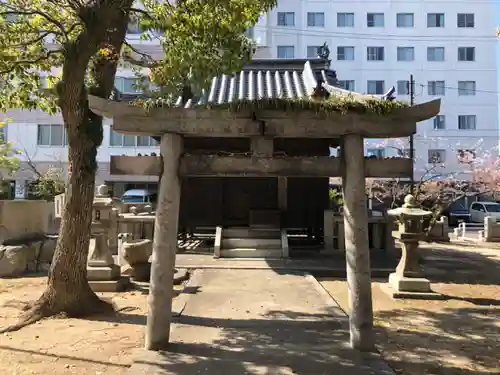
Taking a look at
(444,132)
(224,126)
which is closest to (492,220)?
(444,132)

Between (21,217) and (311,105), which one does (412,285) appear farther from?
(21,217)

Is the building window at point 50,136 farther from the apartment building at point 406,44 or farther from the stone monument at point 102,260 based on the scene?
the stone monument at point 102,260

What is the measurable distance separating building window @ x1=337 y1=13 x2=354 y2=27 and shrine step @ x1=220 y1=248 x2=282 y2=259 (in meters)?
32.6

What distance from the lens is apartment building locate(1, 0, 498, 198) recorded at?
3966 cm

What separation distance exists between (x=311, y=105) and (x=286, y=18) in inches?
1506

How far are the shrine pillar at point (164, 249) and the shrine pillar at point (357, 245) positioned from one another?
91.0 inches

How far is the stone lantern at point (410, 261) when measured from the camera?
32.3 ft

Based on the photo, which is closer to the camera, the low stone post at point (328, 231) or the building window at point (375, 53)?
the low stone post at point (328, 231)

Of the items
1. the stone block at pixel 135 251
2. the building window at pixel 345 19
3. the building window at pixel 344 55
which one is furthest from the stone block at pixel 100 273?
the building window at pixel 345 19

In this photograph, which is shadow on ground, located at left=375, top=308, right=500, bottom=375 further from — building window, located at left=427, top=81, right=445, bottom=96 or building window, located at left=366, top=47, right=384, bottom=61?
building window, located at left=366, top=47, right=384, bottom=61

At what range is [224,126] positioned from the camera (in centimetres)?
613

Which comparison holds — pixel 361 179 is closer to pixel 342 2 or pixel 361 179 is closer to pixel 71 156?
pixel 71 156

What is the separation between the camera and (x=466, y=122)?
39.8m

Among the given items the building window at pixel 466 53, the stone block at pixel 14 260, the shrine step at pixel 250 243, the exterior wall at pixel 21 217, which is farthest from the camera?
the building window at pixel 466 53
